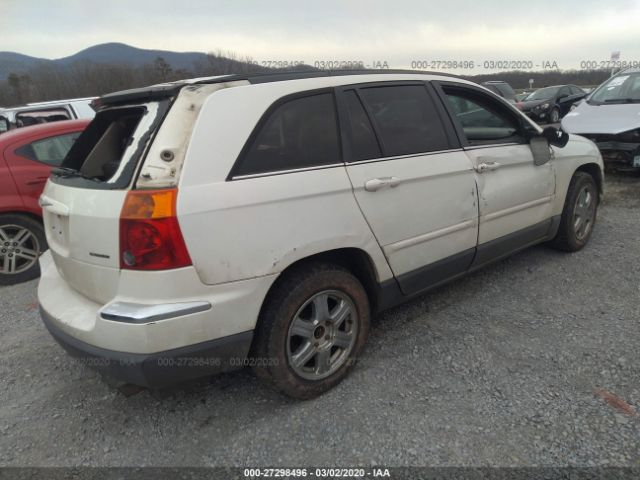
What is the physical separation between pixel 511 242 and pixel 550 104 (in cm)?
1549

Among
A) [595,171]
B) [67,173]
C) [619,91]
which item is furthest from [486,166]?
[619,91]

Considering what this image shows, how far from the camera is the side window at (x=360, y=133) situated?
2.49m

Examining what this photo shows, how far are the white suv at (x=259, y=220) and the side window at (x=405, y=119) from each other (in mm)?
10

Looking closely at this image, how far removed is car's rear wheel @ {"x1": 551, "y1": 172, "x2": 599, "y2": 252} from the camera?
4.01 meters

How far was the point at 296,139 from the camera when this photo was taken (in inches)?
90.0

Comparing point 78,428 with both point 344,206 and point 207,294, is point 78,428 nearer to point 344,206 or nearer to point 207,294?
point 207,294

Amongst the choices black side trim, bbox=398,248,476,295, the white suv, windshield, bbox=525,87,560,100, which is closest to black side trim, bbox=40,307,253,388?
the white suv

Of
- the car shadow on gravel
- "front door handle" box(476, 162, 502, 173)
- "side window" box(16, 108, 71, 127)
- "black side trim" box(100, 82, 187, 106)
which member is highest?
"black side trim" box(100, 82, 187, 106)

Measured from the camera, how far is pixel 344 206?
2.36 metres

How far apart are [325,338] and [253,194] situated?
3.06 feet

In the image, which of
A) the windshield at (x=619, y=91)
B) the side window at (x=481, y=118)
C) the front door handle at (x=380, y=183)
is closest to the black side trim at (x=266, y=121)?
the front door handle at (x=380, y=183)

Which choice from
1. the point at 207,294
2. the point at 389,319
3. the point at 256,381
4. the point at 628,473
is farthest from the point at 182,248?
the point at 628,473

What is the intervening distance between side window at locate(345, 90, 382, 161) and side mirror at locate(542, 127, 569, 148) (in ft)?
6.12

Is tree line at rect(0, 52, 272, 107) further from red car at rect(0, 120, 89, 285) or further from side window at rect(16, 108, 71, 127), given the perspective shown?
red car at rect(0, 120, 89, 285)
